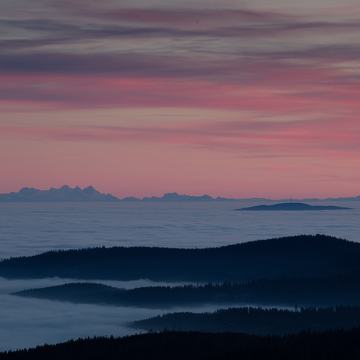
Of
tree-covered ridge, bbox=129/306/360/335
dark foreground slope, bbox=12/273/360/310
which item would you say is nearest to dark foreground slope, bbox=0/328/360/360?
tree-covered ridge, bbox=129/306/360/335

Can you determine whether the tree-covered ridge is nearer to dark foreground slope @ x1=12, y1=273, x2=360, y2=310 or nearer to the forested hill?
dark foreground slope @ x1=12, y1=273, x2=360, y2=310

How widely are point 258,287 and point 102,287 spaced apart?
39442mm

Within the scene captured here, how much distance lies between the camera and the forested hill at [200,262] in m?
152

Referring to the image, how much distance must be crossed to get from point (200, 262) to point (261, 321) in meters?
86.7

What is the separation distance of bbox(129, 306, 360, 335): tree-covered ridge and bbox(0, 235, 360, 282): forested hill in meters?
48.2

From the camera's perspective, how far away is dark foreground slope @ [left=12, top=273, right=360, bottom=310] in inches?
4673

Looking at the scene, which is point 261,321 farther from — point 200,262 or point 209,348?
point 200,262

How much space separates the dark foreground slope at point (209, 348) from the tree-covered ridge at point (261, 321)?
59.2 feet

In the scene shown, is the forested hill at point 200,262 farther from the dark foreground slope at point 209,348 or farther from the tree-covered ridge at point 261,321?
the dark foreground slope at point 209,348

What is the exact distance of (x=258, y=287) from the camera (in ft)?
438

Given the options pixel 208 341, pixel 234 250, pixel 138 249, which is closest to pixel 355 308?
pixel 208 341

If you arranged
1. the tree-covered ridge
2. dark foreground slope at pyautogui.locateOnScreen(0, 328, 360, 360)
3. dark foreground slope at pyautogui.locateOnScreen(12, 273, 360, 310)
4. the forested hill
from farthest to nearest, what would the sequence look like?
1. the forested hill
2. dark foreground slope at pyautogui.locateOnScreen(12, 273, 360, 310)
3. the tree-covered ridge
4. dark foreground slope at pyautogui.locateOnScreen(0, 328, 360, 360)

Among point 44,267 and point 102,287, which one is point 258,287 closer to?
point 102,287

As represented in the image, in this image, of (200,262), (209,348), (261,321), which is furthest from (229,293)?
(209,348)
